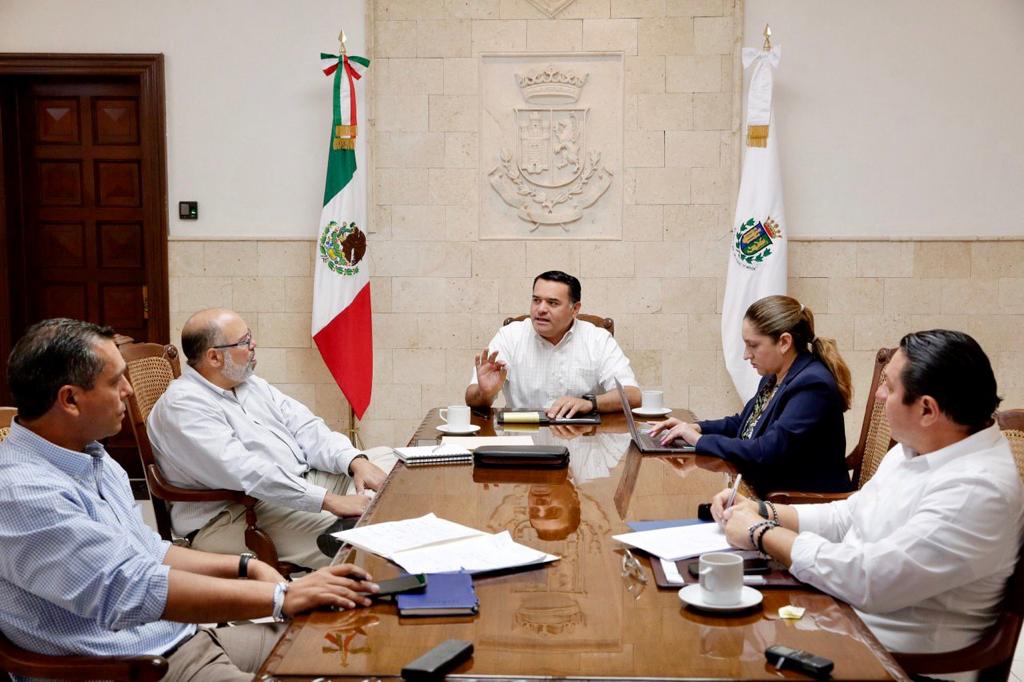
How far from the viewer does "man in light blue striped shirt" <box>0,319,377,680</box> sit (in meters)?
1.55

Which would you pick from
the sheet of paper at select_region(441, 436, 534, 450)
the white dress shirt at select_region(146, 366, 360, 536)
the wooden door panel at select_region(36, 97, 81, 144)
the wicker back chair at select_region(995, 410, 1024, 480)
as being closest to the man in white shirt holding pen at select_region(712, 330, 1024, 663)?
the wicker back chair at select_region(995, 410, 1024, 480)

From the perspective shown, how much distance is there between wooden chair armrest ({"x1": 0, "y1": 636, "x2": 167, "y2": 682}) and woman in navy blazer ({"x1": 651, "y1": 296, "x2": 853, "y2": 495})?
1.66 m

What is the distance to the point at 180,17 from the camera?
5.10 m

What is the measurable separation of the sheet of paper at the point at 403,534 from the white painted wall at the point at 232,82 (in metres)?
3.48

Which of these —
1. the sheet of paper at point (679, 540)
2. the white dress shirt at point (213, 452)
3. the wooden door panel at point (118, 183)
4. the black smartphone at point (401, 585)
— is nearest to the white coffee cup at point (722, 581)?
the sheet of paper at point (679, 540)

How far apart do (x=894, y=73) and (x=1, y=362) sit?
203 inches

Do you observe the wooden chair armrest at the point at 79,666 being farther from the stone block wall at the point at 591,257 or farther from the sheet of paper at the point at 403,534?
the stone block wall at the point at 591,257

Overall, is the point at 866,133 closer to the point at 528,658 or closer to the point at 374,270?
the point at 374,270

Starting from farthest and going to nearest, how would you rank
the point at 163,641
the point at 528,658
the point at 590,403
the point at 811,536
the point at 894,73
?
the point at 894,73, the point at 590,403, the point at 163,641, the point at 811,536, the point at 528,658

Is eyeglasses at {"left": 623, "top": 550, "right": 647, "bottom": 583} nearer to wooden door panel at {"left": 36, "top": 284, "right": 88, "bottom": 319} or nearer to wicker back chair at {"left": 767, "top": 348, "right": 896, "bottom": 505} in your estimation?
wicker back chair at {"left": 767, "top": 348, "right": 896, "bottom": 505}

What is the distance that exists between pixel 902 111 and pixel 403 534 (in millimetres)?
A: 4233

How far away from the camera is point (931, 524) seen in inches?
62.9

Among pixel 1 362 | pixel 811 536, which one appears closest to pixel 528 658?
pixel 811 536

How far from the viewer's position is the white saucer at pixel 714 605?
149 centimetres
